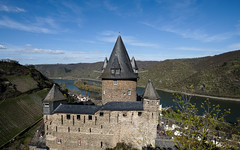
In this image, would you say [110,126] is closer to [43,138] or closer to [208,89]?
[43,138]

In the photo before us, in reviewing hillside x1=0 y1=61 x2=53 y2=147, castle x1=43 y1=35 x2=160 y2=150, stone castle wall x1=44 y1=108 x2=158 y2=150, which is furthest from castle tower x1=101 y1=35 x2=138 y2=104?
hillside x1=0 y1=61 x2=53 y2=147

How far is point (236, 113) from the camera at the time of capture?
144 feet

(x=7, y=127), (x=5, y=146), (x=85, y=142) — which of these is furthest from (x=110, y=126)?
(x=7, y=127)

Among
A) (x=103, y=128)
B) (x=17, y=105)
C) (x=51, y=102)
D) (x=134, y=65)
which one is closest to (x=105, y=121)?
(x=103, y=128)

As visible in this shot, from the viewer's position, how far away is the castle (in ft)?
49.6

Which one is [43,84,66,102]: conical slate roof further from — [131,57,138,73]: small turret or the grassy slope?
the grassy slope

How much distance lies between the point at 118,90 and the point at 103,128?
4343mm

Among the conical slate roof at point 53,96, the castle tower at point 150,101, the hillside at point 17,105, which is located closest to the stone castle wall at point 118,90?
the castle tower at point 150,101

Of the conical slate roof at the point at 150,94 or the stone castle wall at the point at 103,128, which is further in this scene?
the stone castle wall at the point at 103,128

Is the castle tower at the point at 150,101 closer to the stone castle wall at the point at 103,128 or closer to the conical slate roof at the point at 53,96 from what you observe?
the stone castle wall at the point at 103,128

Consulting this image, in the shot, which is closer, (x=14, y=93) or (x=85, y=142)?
(x=85, y=142)

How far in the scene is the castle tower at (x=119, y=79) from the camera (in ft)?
52.2

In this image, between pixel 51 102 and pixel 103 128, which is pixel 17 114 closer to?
pixel 51 102

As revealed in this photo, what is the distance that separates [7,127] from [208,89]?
76.9 m
